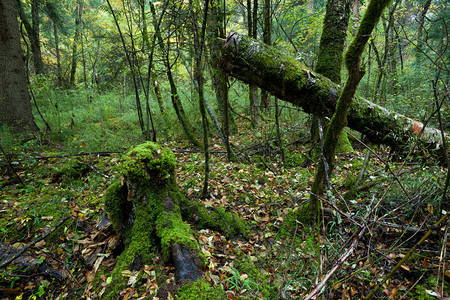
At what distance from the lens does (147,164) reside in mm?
2588

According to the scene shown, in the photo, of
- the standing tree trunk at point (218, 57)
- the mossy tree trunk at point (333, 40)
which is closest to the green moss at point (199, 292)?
the standing tree trunk at point (218, 57)

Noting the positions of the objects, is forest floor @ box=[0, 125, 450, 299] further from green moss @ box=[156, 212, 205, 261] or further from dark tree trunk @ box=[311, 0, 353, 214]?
dark tree trunk @ box=[311, 0, 353, 214]

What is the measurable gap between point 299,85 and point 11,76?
8.48 m

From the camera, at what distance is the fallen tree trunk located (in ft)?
11.6

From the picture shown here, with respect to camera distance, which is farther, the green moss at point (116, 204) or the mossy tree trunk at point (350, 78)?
the green moss at point (116, 204)

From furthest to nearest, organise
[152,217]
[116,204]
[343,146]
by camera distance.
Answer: [343,146]
[116,204]
[152,217]

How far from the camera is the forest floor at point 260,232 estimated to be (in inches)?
72.6

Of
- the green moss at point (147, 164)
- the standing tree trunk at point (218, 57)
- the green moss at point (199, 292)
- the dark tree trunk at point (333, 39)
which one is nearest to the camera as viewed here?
the green moss at point (199, 292)

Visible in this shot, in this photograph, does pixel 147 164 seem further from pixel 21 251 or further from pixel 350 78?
pixel 350 78

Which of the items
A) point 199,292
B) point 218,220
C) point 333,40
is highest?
point 333,40

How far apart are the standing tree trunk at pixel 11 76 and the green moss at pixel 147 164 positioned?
6.10 meters

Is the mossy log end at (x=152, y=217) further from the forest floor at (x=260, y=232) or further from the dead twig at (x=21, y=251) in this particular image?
the dead twig at (x=21, y=251)

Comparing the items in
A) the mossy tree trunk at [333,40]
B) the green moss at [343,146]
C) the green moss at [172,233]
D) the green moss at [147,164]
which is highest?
the mossy tree trunk at [333,40]

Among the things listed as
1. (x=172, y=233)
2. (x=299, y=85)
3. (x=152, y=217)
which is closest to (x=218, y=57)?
(x=299, y=85)
